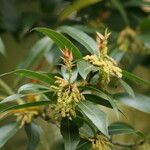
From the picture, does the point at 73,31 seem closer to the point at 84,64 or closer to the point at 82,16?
the point at 84,64

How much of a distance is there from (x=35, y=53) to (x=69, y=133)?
0.42m

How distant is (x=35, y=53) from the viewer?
1091 mm

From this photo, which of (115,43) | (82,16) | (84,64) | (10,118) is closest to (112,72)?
(84,64)

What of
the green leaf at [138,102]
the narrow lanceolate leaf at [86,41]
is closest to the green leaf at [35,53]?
the narrow lanceolate leaf at [86,41]

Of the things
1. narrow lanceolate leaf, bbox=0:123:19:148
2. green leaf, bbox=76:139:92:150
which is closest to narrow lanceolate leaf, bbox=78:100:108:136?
green leaf, bbox=76:139:92:150

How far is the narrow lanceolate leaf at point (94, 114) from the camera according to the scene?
2.12 ft

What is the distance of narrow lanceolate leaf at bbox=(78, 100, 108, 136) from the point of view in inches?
25.4

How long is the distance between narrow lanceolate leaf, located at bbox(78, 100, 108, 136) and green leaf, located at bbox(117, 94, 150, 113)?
0.56 ft

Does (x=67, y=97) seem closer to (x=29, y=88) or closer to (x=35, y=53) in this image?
(x=29, y=88)

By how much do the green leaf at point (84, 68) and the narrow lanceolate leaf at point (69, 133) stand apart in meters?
0.09

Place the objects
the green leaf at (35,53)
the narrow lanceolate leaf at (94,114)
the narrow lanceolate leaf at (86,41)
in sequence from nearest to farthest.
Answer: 1. the narrow lanceolate leaf at (94,114)
2. the narrow lanceolate leaf at (86,41)
3. the green leaf at (35,53)

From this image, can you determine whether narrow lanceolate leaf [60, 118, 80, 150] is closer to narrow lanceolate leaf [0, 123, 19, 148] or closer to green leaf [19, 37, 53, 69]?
narrow lanceolate leaf [0, 123, 19, 148]

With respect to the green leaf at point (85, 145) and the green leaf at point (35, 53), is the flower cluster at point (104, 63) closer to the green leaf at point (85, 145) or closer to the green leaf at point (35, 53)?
the green leaf at point (85, 145)

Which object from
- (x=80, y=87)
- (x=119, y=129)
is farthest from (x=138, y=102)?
(x=80, y=87)
